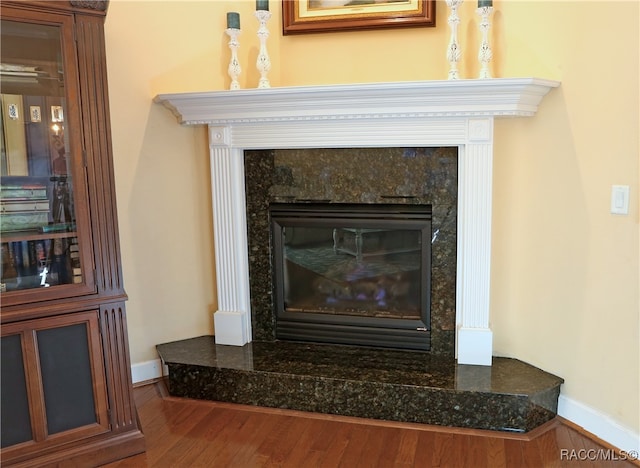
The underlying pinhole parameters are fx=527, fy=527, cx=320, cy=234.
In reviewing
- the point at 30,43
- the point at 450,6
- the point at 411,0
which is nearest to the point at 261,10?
the point at 411,0

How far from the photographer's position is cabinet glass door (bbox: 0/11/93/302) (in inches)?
82.0

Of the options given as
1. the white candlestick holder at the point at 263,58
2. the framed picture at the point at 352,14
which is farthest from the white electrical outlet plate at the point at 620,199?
the white candlestick holder at the point at 263,58

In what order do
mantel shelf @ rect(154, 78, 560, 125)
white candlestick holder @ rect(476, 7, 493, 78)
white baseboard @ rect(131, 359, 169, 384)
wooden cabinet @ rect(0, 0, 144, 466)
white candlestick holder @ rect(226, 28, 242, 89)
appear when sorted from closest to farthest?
wooden cabinet @ rect(0, 0, 144, 466)
mantel shelf @ rect(154, 78, 560, 125)
white candlestick holder @ rect(476, 7, 493, 78)
white candlestick holder @ rect(226, 28, 242, 89)
white baseboard @ rect(131, 359, 169, 384)

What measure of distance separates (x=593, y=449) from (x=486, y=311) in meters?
0.74

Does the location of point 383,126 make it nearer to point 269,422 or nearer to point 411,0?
point 411,0

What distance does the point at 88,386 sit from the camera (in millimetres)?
2230

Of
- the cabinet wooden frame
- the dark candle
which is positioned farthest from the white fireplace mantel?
the cabinet wooden frame

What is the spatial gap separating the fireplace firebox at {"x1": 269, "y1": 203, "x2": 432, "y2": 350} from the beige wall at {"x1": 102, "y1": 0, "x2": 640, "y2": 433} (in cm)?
41

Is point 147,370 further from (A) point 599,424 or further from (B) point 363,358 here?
(A) point 599,424

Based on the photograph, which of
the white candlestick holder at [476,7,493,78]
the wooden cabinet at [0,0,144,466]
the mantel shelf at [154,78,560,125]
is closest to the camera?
the wooden cabinet at [0,0,144,466]

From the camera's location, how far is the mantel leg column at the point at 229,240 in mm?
2850

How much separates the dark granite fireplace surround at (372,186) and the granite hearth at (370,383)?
0.99 feet

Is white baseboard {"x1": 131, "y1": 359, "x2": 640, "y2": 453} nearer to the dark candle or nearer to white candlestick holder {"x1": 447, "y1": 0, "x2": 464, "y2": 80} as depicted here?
white candlestick holder {"x1": 447, "y1": 0, "x2": 464, "y2": 80}

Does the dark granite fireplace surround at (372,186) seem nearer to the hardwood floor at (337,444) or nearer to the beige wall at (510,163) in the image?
the beige wall at (510,163)
